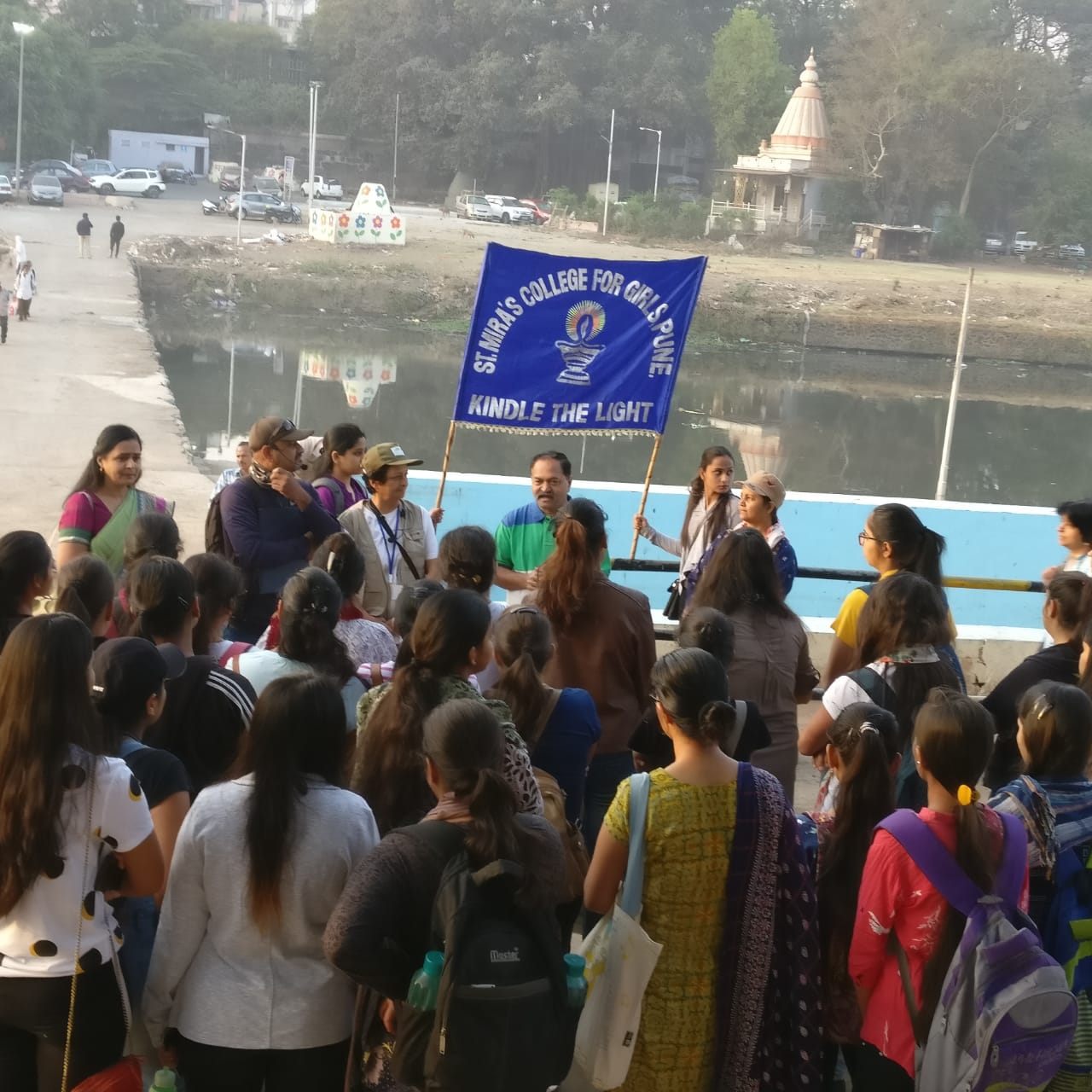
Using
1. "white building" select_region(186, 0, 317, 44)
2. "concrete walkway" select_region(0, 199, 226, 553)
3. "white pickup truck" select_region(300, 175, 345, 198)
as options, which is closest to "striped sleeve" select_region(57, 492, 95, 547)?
"concrete walkway" select_region(0, 199, 226, 553)

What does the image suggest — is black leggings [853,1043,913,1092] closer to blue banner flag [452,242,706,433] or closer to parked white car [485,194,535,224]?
blue banner flag [452,242,706,433]

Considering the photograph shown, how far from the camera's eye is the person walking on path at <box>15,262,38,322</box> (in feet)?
74.8

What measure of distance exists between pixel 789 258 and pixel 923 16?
2309cm

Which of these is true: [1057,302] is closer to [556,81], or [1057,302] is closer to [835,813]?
[556,81]

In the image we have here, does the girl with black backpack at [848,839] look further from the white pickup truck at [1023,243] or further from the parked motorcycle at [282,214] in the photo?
the white pickup truck at [1023,243]

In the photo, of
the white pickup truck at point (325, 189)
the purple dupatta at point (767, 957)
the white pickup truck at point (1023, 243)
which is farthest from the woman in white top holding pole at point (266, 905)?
the white pickup truck at point (1023, 243)

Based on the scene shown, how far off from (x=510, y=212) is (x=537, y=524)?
193ft

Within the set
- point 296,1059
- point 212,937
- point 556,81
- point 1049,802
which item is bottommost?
point 296,1059

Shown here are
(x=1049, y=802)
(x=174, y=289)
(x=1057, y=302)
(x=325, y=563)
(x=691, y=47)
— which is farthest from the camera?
(x=691, y=47)

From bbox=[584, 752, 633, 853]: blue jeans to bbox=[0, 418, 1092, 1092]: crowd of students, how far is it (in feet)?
1.61

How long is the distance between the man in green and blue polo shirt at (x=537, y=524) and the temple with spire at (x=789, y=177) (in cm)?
6063

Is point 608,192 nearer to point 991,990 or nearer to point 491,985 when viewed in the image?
point 991,990

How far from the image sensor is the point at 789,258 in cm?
5878

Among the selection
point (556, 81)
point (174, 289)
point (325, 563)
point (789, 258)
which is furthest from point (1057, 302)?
point (325, 563)
